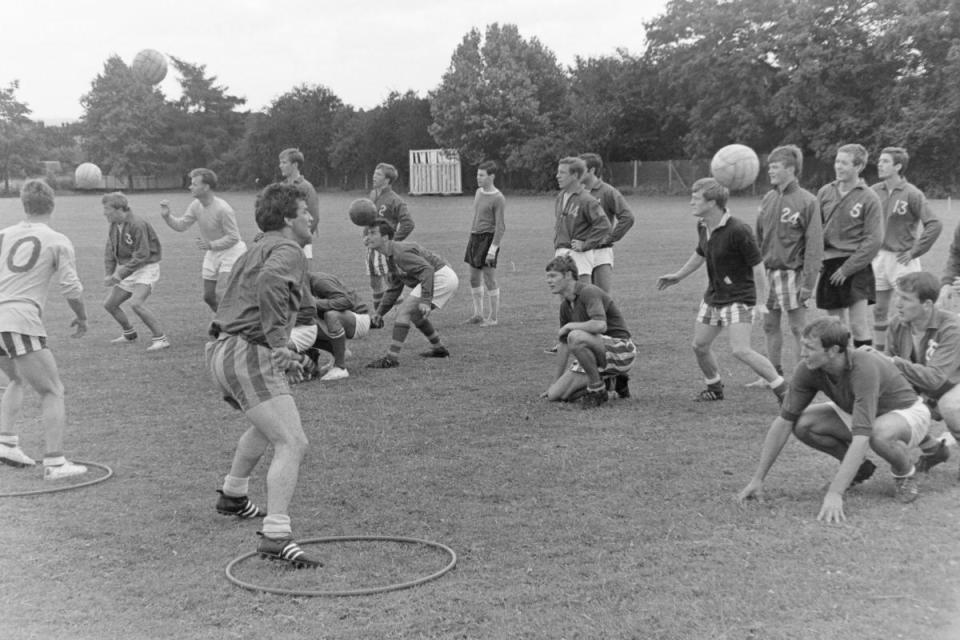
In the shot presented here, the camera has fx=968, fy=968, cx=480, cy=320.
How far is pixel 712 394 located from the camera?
9.10m

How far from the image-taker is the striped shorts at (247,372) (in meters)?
5.48

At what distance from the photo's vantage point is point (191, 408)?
9289 mm

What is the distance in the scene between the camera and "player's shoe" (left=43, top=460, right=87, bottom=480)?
7000mm

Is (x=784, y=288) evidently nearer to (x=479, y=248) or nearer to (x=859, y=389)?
(x=859, y=389)

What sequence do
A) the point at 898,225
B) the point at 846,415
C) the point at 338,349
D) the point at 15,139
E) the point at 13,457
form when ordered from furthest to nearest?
the point at 15,139
the point at 898,225
the point at 338,349
the point at 13,457
the point at 846,415

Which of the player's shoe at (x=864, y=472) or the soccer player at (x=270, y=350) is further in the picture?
the player's shoe at (x=864, y=472)

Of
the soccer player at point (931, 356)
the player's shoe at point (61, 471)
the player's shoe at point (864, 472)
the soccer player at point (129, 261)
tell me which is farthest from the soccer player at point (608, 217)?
the player's shoe at point (61, 471)

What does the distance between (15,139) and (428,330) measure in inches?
2903

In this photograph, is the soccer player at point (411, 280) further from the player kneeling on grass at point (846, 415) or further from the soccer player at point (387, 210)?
the player kneeling on grass at point (846, 415)

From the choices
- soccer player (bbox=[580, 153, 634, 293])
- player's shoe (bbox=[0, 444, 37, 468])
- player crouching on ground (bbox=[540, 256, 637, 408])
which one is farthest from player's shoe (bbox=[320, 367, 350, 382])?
player's shoe (bbox=[0, 444, 37, 468])

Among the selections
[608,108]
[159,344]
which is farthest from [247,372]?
[608,108]

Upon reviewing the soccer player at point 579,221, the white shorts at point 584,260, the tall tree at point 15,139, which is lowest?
the white shorts at point 584,260

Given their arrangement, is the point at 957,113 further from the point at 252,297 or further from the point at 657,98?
the point at 252,297

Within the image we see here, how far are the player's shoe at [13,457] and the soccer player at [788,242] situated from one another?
642cm
